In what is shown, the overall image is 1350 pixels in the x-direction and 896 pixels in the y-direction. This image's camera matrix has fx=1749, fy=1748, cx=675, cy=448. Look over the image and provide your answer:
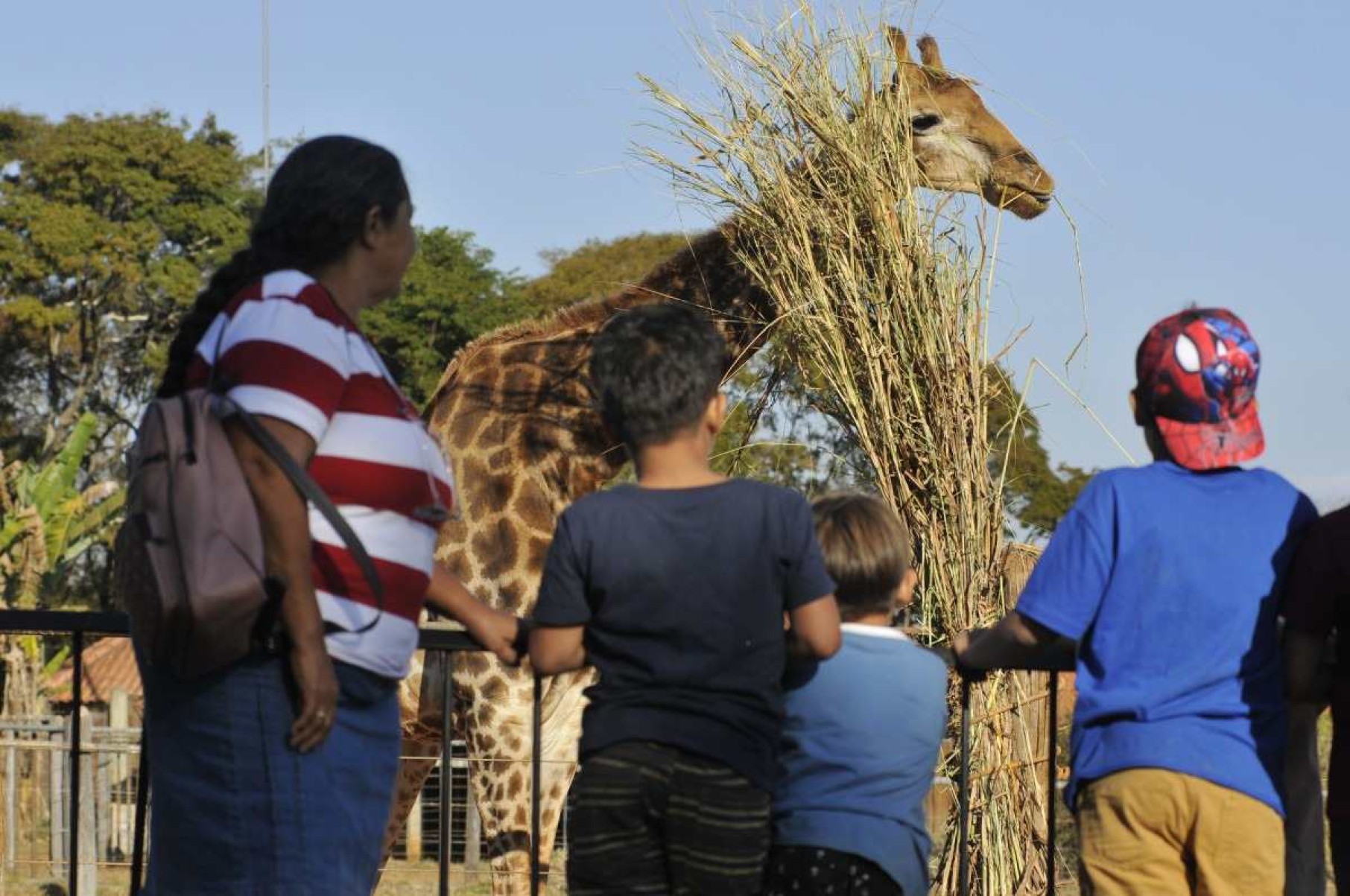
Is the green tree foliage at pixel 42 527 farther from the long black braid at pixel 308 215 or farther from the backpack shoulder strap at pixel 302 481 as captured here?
the backpack shoulder strap at pixel 302 481

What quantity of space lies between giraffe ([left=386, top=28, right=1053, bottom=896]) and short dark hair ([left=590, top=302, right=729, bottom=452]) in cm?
304

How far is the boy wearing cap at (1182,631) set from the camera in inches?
113

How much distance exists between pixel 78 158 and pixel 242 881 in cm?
2880

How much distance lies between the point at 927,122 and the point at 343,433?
3.96m

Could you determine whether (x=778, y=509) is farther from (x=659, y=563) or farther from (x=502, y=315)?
(x=502, y=315)

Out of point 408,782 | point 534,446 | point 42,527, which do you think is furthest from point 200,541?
point 42,527

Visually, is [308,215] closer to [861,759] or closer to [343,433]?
[343,433]

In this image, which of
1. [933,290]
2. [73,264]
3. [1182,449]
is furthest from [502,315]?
[1182,449]

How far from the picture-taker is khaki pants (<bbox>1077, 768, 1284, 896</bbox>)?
2.86 metres

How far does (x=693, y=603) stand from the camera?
Answer: 278 cm

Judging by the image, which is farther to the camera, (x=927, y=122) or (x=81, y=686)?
(x=927, y=122)

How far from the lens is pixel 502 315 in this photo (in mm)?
27688

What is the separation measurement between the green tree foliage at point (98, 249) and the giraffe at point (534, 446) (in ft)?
79.1

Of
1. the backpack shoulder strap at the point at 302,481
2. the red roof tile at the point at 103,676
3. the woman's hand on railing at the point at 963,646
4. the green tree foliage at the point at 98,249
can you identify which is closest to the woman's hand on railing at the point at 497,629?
the backpack shoulder strap at the point at 302,481
